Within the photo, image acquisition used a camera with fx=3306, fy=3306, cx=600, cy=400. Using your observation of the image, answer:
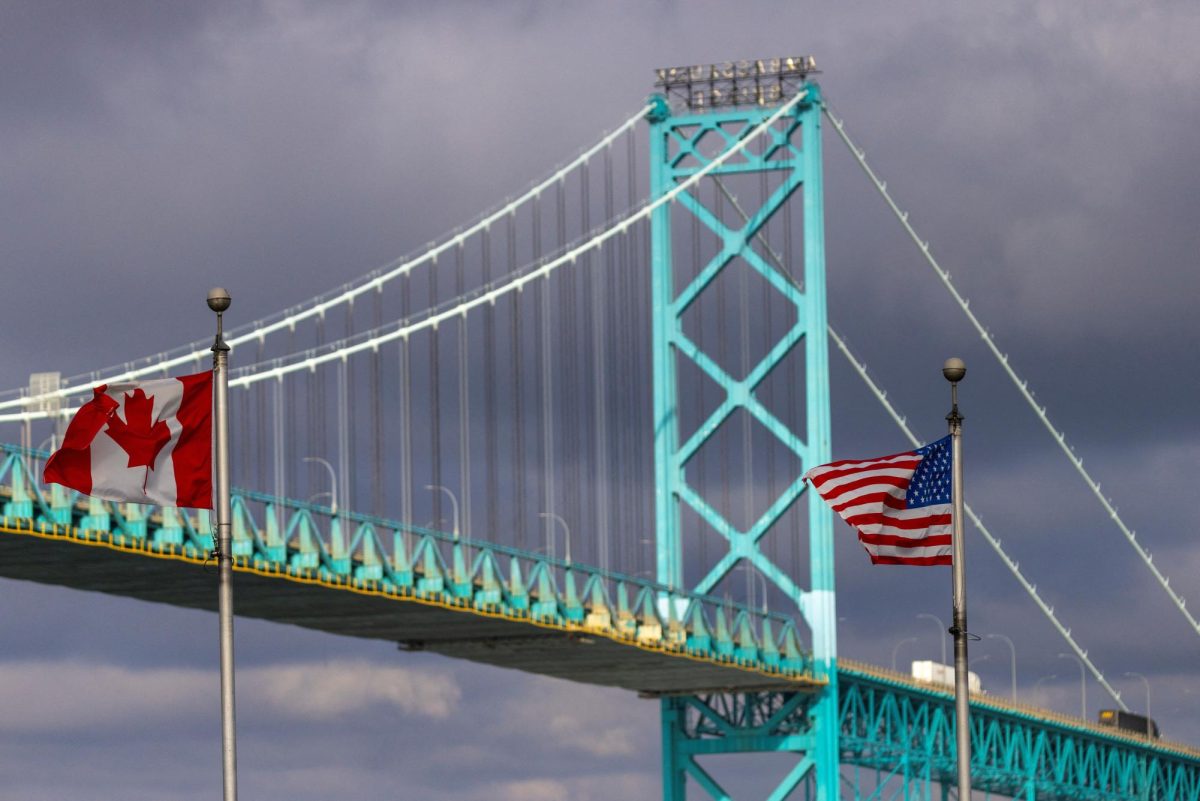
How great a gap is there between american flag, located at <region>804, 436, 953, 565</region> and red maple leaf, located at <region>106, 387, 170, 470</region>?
1094 centimetres

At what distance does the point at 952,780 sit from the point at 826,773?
80.3 feet

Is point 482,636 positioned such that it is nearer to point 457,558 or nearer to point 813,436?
point 457,558

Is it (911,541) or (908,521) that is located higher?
(908,521)

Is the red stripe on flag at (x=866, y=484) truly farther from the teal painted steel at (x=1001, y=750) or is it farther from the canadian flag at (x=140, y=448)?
the teal painted steel at (x=1001, y=750)

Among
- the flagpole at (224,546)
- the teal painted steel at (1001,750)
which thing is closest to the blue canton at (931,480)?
the flagpole at (224,546)

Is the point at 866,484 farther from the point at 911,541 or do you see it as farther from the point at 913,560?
the point at 913,560

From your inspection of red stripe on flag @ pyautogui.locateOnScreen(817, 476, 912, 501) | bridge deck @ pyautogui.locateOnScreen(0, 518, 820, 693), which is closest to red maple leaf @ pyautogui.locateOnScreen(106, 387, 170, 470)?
red stripe on flag @ pyautogui.locateOnScreen(817, 476, 912, 501)

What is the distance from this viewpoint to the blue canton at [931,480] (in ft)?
165

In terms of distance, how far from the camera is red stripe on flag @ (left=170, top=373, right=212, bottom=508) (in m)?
43.9

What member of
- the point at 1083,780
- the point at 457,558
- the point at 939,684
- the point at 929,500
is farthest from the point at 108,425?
the point at 1083,780

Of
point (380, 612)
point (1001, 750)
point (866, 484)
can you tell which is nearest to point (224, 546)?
point (866, 484)

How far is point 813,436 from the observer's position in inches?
4646

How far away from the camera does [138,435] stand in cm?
4397

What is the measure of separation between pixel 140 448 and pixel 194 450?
0.72 m
